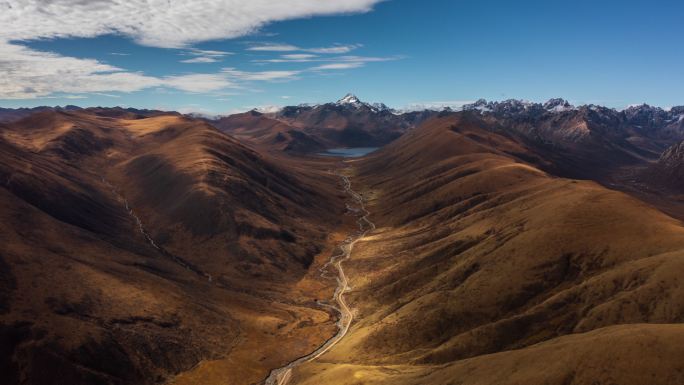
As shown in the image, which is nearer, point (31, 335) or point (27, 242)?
point (31, 335)

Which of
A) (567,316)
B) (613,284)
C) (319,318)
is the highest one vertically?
(613,284)

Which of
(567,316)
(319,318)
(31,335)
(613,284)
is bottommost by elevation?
(319,318)

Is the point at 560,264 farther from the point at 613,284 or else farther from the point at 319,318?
the point at 319,318

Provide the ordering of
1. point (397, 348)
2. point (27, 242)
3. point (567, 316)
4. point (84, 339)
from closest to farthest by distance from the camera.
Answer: point (567, 316)
point (84, 339)
point (397, 348)
point (27, 242)

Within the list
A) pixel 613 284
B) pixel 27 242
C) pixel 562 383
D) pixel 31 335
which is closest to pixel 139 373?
pixel 31 335

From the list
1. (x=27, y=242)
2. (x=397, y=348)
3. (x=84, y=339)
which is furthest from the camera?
(x=27, y=242)

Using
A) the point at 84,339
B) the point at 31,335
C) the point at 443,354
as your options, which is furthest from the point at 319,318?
the point at 31,335

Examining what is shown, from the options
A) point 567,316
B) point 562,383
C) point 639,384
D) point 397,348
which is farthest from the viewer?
point 397,348

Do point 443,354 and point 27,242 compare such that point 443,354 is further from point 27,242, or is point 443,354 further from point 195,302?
point 27,242

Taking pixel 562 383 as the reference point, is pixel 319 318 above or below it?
below
